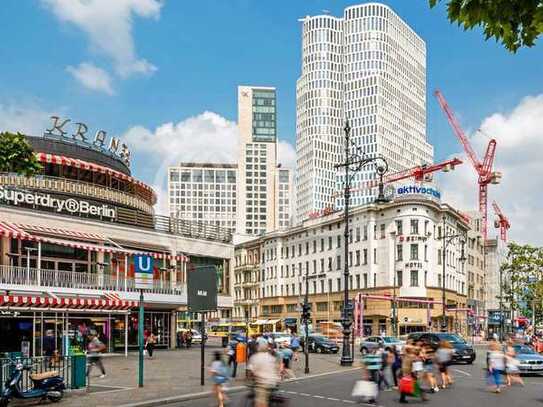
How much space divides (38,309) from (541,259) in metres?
57.3

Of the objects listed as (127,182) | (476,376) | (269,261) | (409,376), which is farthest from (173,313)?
(269,261)

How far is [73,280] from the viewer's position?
137 ft

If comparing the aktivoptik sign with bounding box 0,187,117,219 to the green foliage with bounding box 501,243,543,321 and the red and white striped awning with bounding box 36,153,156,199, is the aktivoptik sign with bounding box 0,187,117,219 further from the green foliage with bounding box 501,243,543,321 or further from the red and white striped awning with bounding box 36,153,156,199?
the green foliage with bounding box 501,243,543,321

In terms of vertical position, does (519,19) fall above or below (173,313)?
above

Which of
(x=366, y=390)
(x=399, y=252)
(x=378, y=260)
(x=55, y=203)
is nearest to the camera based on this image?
(x=366, y=390)

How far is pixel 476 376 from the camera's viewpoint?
31.1 meters

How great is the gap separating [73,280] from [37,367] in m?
21.7

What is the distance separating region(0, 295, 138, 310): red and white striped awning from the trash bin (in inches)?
507

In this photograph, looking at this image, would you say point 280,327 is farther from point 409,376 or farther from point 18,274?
point 409,376

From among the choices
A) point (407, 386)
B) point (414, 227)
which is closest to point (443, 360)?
point (407, 386)

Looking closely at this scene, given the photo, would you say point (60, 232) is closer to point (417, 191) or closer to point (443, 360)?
point (443, 360)

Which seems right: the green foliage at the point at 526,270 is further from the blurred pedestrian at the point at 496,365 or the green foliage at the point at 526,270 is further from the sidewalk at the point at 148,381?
the blurred pedestrian at the point at 496,365

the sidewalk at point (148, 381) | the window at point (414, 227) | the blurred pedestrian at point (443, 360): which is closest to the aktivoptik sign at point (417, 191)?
the window at point (414, 227)

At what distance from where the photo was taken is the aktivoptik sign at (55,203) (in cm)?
4119
